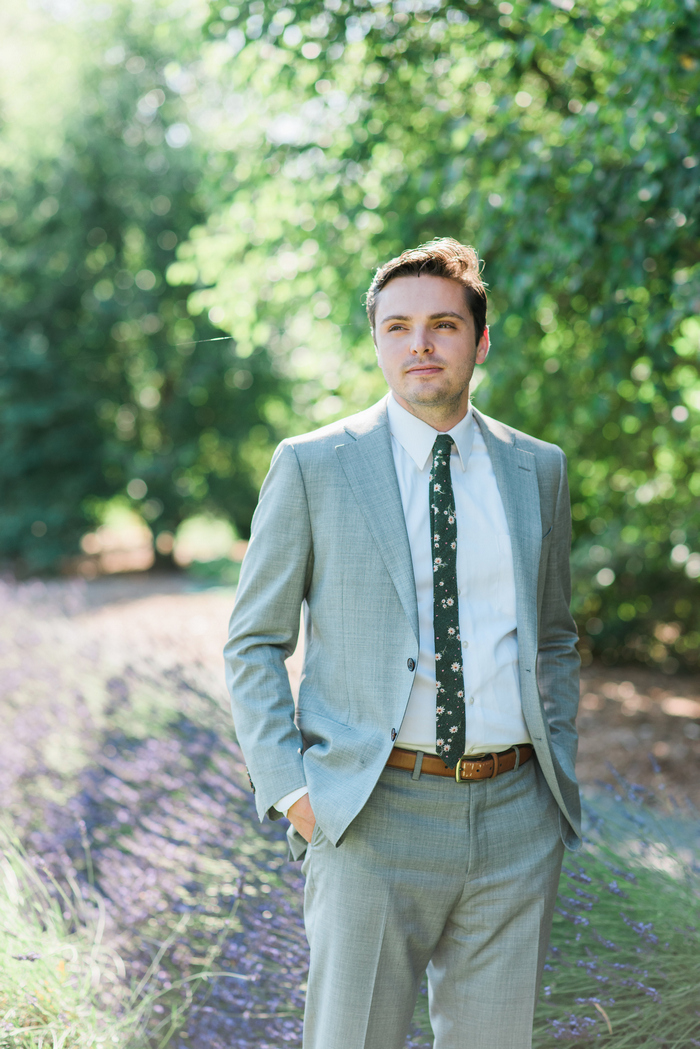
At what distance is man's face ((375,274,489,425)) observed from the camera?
6.30ft

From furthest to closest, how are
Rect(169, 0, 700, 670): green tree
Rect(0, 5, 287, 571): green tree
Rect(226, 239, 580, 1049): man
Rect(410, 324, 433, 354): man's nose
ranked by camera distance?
1. Rect(0, 5, 287, 571): green tree
2. Rect(169, 0, 700, 670): green tree
3. Rect(410, 324, 433, 354): man's nose
4. Rect(226, 239, 580, 1049): man

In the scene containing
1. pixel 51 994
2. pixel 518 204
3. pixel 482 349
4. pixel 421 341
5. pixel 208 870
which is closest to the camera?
pixel 421 341

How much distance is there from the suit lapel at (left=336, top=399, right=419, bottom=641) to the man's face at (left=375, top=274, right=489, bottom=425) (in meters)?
0.12

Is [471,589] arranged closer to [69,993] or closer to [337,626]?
[337,626]

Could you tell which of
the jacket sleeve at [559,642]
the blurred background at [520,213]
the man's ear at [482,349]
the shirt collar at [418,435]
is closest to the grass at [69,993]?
the jacket sleeve at [559,642]

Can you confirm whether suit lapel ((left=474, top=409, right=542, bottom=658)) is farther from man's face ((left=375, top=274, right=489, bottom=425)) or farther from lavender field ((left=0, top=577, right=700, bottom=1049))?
lavender field ((left=0, top=577, right=700, bottom=1049))

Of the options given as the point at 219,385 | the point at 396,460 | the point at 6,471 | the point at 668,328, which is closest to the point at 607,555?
the point at 668,328

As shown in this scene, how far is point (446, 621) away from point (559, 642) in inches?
18.7

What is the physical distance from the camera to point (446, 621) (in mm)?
1838

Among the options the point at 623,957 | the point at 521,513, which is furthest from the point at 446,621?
the point at 623,957

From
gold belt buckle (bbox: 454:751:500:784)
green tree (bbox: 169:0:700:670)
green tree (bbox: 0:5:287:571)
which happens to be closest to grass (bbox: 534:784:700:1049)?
gold belt buckle (bbox: 454:751:500:784)

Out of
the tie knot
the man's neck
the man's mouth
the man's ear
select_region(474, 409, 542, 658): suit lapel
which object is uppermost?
the man's ear

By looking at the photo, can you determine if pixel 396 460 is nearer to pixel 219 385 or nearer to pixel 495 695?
pixel 495 695

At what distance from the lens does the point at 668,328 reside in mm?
3277
